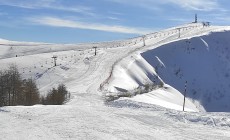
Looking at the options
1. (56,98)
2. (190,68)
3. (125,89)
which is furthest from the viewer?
(190,68)

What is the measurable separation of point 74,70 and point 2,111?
5168cm

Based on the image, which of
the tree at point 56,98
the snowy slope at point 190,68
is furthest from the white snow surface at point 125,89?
the tree at point 56,98

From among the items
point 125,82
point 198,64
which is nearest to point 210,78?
point 198,64

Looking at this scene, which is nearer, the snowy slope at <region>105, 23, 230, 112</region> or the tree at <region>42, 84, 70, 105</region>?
the tree at <region>42, 84, 70, 105</region>

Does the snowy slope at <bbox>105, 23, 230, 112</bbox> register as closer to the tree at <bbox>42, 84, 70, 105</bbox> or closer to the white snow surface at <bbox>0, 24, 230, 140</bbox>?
the white snow surface at <bbox>0, 24, 230, 140</bbox>

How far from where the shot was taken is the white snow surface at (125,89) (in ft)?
68.9

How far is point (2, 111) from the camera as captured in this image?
24.9 metres

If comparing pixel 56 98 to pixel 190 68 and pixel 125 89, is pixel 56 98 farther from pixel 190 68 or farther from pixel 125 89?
pixel 190 68

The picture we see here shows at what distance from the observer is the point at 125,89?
210ft

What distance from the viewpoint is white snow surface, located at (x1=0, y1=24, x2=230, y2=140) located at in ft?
68.9

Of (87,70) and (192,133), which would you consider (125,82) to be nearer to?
(87,70)

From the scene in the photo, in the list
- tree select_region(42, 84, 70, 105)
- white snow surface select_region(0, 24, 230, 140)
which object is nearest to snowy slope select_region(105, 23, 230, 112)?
white snow surface select_region(0, 24, 230, 140)

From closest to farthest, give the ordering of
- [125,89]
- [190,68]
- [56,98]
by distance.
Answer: [56,98]
[125,89]
[190,68]

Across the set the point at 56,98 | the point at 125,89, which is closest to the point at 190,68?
the point at 125,89
